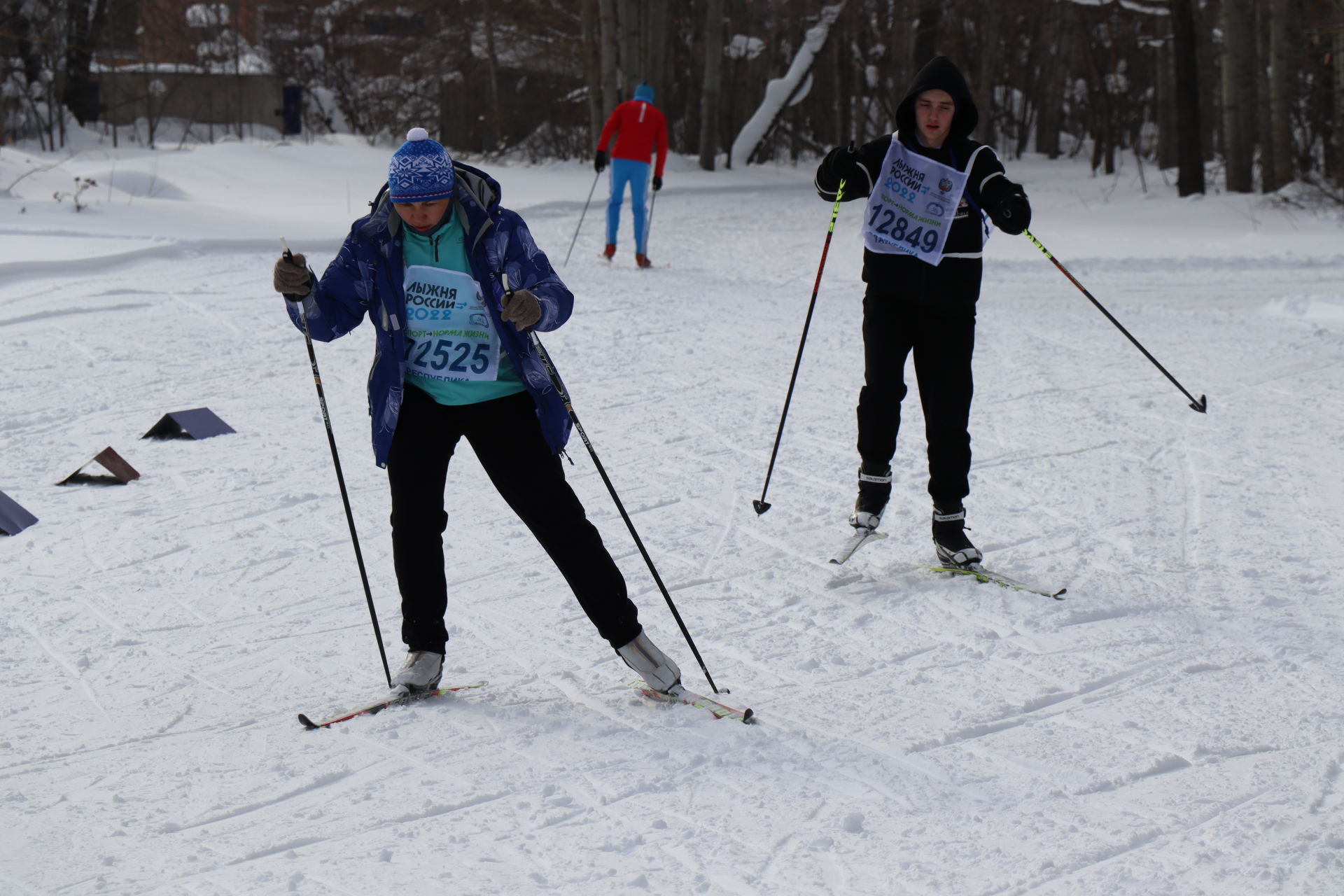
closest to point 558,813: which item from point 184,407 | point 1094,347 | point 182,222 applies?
point 184,407

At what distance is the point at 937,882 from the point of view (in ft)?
8.79

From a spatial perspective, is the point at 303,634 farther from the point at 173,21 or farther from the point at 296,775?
the point at 173,21

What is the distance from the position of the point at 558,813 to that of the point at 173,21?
3591cm

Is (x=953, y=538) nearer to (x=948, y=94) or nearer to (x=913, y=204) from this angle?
(x=913, y=204)

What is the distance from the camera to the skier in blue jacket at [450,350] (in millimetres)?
3311

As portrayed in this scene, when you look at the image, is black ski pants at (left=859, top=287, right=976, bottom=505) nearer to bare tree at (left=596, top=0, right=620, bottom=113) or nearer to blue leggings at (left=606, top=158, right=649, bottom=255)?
blue leggings at (left=606, top=158, right=649, bottom=255)

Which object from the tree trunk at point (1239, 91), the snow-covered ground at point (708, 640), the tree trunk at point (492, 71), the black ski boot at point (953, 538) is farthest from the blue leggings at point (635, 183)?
the tree trunk at point (492, 71)

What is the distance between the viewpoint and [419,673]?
365cm

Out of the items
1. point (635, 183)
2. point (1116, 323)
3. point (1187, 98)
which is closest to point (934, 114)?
point (1116, 323)

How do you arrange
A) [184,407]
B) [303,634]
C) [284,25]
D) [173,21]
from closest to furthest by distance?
[303,634]
[184,407]
[173,21]
[284,25]

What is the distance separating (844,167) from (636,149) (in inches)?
303

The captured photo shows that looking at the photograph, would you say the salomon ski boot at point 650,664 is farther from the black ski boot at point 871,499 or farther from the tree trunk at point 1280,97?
the tree trunk at point 1280,97

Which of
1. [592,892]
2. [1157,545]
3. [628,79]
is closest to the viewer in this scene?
[592,892]

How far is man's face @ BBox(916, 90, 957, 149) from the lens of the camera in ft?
14.4
